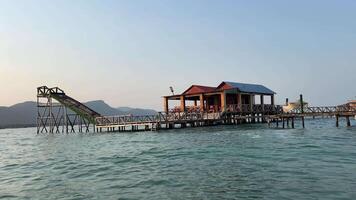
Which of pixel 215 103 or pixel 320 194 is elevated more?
pixel 215 103

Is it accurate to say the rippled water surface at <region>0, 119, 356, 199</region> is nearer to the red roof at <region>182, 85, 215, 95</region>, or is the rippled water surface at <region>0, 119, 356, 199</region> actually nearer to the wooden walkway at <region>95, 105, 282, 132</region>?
the wooden walkway at <region>95, 105, 282, 132</region>

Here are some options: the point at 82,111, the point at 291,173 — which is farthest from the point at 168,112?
the point at 291,173

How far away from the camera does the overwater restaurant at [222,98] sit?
59312 mm

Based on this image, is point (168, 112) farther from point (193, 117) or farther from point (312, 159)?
point (312, 159)

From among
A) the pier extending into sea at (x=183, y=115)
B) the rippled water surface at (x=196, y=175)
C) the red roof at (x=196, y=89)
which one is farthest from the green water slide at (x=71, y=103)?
the rippled water surface at (x=196, y=175)

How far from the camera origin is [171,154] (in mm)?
25125

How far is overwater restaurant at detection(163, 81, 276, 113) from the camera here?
59312mm

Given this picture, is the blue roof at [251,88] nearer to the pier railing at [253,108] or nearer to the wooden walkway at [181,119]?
the pier railing at [253,108]

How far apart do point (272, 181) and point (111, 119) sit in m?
47.6

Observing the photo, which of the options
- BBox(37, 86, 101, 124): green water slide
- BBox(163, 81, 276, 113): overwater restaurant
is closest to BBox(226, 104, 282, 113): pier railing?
BBox(163, 81, 276, 113): overwater restaurant

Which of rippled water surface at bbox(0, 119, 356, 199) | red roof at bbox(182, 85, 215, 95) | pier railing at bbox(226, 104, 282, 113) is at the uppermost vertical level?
red roof at bbox(182, 85, 215, 95)

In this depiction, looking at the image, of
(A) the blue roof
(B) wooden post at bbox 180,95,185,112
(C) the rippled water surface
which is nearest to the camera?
(C) the rippled water surface

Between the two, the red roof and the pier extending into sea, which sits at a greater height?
the red roof

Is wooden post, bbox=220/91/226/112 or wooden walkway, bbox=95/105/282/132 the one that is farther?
wooden post, bbox=220/91/226/112
